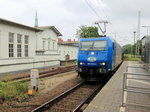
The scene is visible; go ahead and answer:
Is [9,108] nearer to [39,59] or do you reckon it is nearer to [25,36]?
[25,36]

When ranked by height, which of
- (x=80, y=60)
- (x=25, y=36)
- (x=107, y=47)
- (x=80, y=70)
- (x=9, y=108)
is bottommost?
(x=9, y=108)

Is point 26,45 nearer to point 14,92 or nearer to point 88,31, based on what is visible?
point 14,92

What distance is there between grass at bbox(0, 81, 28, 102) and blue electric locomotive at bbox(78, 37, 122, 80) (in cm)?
372

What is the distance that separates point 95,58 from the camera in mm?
9430

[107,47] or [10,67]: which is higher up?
[107,47]

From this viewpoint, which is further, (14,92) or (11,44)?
(11,44)

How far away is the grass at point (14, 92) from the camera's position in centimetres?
648

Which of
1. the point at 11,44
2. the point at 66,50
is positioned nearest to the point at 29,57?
the point at 11,44

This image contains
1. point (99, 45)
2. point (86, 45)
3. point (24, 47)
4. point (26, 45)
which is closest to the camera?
point (99, 45)

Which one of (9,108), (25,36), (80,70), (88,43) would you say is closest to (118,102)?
(9,108)

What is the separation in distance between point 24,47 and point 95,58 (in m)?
9.06

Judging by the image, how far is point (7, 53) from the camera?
13.4 metres

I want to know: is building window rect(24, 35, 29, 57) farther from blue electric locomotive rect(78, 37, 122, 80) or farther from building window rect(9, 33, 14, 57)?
blue electric locomotive rect(78, 37, 122, 80)

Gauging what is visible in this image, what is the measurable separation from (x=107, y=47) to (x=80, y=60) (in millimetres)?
1882
